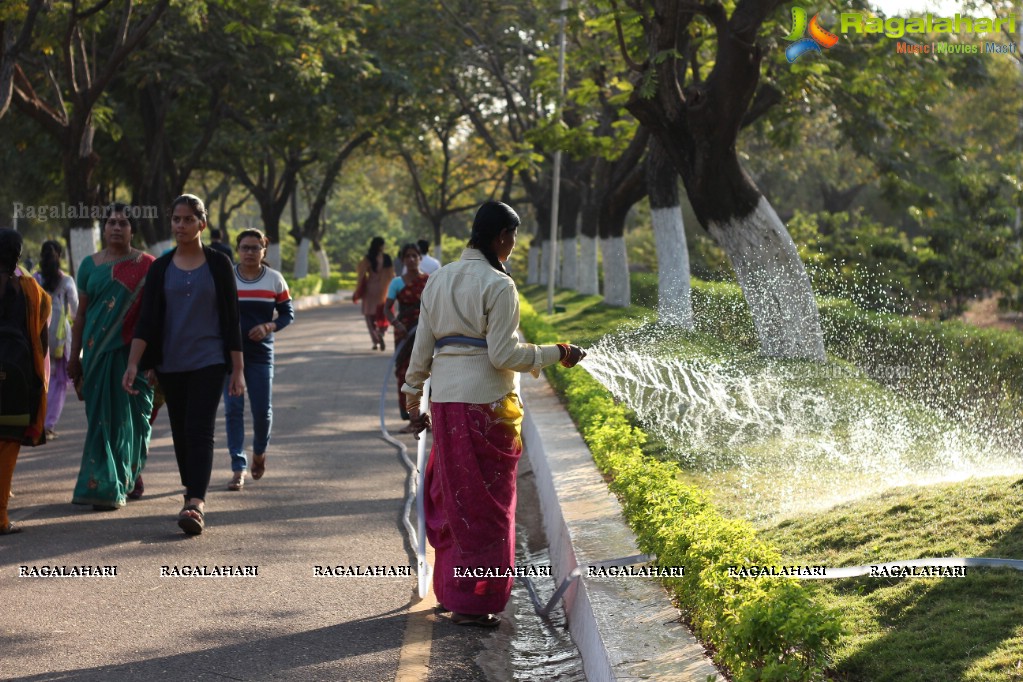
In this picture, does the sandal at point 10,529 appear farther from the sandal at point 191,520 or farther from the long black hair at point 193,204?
the long black hair at point 193,204

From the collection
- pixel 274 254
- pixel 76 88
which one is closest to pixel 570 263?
pixel 274 254

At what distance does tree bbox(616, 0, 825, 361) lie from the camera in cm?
1323

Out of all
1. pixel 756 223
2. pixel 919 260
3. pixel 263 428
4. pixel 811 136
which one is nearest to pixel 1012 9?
pixel 919 260

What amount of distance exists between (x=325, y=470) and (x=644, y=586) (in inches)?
188

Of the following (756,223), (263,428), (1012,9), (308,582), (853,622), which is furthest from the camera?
(1012,9)

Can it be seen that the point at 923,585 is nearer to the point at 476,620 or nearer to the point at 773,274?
the point at 476,620

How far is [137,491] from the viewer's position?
8.65 meters

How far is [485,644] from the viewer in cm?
575

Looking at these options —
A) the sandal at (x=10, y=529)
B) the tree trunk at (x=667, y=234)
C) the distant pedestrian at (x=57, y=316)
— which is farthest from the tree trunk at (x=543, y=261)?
the sandal at (x=10, y=529)

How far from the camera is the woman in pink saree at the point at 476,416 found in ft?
19.2

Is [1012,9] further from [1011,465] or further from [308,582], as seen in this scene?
[308,582]

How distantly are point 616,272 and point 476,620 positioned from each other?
2150 cm

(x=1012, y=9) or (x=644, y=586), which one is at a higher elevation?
(x=1012, y=9)

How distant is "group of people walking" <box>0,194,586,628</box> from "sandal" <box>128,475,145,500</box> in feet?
0.06
